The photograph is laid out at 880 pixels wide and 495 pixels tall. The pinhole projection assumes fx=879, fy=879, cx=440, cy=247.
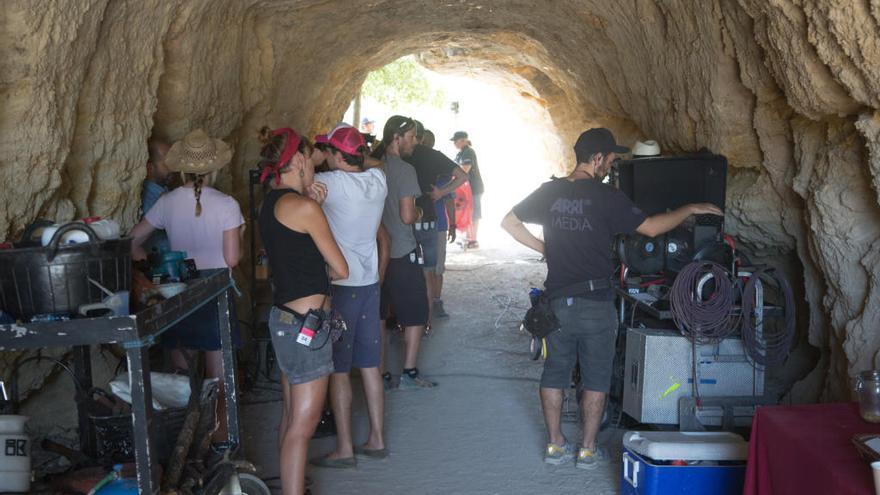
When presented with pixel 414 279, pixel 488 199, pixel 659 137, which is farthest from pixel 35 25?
pixel 488 199

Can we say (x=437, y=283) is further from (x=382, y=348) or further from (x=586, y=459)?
(x=586, y=459)

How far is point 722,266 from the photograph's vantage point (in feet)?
16.8

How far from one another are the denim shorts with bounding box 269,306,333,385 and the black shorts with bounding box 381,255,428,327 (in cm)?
231

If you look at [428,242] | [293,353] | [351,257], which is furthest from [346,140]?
[428,242]

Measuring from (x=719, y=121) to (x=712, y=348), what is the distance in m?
1.70

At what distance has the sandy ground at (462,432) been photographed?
15.8ft

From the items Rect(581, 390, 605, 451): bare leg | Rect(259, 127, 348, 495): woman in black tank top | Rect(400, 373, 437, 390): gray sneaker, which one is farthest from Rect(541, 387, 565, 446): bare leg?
Rect(400, 373, 437, 390): gray sneaker

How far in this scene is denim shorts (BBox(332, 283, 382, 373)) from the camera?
477 centimetres

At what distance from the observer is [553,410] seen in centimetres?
502

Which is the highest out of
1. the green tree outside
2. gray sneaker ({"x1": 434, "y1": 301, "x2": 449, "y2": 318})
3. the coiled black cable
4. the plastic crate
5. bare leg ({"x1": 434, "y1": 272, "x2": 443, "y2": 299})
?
the green tree outside

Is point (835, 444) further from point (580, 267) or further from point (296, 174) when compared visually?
point (296, 174)

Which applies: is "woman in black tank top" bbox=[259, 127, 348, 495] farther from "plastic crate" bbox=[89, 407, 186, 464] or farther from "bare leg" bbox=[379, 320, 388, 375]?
"bare leg" bbox=[379, 320, 388, 375]

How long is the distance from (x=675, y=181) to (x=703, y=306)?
1.39m

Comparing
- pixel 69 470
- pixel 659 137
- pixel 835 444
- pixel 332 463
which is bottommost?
pixel 332 463
